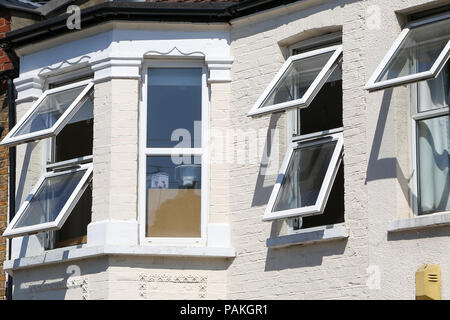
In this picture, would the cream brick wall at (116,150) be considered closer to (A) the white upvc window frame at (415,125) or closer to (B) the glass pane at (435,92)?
(A) the white upvc window frame at (415,125)

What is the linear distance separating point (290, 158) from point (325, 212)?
0.67 metres

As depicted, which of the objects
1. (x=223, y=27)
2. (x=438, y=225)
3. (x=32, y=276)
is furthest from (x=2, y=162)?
(x=438, y=225)

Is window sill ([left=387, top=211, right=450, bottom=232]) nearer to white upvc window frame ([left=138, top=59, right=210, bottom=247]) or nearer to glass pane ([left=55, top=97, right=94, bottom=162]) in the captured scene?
white upvc window frame ([left=138, top=59, right=210, bottom=247])

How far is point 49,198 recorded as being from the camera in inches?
563

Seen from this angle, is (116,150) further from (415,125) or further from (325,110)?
(415,125)

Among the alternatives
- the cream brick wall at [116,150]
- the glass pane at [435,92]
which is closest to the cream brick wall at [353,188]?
the glass pane at [435,92]

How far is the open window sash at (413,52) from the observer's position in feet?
39.6

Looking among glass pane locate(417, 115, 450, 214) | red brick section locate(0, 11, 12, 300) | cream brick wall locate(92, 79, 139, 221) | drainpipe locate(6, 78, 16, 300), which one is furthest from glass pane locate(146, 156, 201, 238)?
glass pane locate(417, 115, 450, 214)

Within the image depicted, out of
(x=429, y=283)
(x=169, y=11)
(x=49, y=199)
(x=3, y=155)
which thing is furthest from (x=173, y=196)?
(x=429, y=283)

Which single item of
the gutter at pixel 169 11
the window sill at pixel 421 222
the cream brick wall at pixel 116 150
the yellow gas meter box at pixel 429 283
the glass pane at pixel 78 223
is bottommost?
the yellow gas meter box at pixel 429 283

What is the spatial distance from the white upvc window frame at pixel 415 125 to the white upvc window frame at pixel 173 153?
8.14ft

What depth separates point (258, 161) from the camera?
1371 centimetres

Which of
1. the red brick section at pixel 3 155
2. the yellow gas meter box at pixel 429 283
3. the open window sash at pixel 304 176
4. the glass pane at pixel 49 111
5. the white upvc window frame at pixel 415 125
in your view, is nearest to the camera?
the yellow gas meter box at pixel 429 283

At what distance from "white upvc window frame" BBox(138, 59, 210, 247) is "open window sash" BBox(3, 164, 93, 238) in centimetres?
62
